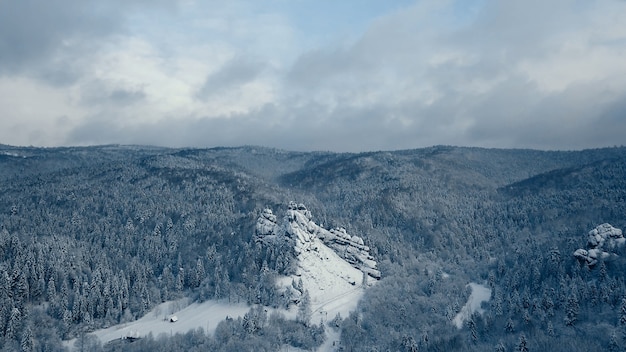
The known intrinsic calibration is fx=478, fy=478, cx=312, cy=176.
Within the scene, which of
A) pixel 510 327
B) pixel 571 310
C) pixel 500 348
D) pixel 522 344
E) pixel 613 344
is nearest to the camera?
pixel 613 344

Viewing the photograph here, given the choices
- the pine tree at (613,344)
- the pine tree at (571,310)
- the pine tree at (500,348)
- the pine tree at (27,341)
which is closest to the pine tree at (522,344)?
the pine tree at (500,348)

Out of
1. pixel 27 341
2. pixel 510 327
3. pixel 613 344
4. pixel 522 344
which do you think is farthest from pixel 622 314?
pixel 27 341

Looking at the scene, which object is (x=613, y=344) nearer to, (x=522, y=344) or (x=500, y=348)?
(x=522, y=344)

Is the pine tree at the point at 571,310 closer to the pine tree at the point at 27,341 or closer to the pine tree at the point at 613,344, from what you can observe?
the pine tree at the point at 613,344

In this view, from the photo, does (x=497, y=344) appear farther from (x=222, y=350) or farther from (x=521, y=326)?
(x=222, y=350)

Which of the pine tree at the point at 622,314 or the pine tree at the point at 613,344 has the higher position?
the pine tree at the point at 622,314

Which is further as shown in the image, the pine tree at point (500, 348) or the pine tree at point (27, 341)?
the pine tree at point (27, 341)

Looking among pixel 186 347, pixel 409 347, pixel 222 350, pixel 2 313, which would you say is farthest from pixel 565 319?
pixel 2 313

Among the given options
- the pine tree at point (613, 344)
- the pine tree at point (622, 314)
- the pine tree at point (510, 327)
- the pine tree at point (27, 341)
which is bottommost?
the pine tree at point (27, 341)

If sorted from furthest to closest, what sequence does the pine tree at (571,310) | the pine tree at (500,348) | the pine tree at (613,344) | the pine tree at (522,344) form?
the pine tree at (571,310) < the pine tree at (500,348) < the pine tree at (522,344) < the pine tree at (613,344)

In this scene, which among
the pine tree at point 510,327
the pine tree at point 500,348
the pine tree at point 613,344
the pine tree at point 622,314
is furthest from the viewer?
the pine tree at point 510,327

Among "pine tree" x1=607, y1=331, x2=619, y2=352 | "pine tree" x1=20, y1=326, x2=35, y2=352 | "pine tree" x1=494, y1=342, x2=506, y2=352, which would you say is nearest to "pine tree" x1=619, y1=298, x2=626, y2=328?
"pine tree" x1=607, y1=331, x2=619, y2=352
